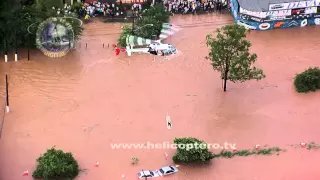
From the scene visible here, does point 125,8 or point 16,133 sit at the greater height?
point 125,8

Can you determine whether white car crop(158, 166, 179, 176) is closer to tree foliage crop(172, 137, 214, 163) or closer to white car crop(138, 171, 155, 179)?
white car crop(138, 171, 155, 179)

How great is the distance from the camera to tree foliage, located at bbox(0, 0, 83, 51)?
3722 cm

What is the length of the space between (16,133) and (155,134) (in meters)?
7.57

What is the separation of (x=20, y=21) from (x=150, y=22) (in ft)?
29.6

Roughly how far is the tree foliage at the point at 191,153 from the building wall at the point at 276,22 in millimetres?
16213

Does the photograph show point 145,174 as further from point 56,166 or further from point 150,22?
point 150,22

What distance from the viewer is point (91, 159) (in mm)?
29297

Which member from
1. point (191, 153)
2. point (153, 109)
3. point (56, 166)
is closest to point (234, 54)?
point (153, 109)

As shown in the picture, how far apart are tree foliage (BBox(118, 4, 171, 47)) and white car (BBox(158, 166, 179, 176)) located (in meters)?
13.8

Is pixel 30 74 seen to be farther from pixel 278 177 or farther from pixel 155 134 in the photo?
pixel 278 177

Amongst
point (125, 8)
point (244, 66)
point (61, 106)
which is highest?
point (125, 8)

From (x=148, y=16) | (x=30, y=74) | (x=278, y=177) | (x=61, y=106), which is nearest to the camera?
(x=278, y=177)

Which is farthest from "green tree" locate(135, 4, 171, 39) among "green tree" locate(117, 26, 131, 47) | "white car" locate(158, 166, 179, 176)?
"white car" locate(158, 166, 179, 176)

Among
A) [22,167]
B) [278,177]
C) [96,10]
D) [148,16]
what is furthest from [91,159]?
[96,10]
